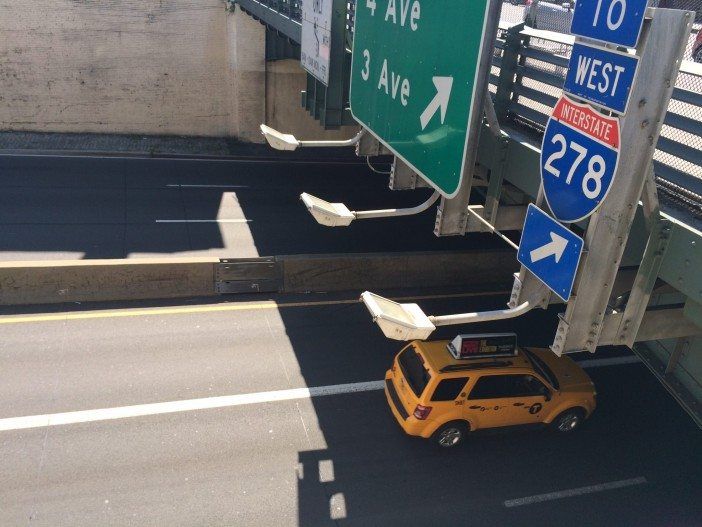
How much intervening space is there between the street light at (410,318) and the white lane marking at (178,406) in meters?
5.43

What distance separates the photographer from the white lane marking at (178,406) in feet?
33.2

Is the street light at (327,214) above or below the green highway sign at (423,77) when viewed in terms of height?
below

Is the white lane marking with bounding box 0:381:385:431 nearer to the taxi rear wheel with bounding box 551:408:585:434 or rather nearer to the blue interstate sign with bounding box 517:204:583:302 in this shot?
the taxi rear wheel with bounding box 551:408:585:434

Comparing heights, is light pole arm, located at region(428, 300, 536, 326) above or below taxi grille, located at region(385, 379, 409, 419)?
above

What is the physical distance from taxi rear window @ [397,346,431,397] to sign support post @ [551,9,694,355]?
170 inches

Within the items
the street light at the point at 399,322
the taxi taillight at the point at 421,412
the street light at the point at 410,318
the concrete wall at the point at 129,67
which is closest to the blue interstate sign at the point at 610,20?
the street light at the point at 410,318

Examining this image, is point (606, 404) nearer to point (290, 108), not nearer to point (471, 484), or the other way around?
point (471, 484)

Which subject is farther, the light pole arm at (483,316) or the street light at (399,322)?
the light pole arm at (483,316)

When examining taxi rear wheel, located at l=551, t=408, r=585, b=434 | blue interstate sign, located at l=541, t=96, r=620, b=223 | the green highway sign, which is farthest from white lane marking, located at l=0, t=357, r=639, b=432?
blue interstate sign, located at l=541, t=96, r=620, b=223

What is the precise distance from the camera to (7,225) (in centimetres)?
1697

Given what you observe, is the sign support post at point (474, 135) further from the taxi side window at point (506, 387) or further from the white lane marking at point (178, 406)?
the white lane marking at point (178, 406)

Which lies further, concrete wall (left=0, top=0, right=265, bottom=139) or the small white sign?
concrete wall (left=0, top=0, right=265, bottom=139)

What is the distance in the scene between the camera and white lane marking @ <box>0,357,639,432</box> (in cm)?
1012

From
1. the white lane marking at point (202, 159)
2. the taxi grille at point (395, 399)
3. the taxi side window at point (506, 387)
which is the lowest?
the white lane marking at point (202, 159)
